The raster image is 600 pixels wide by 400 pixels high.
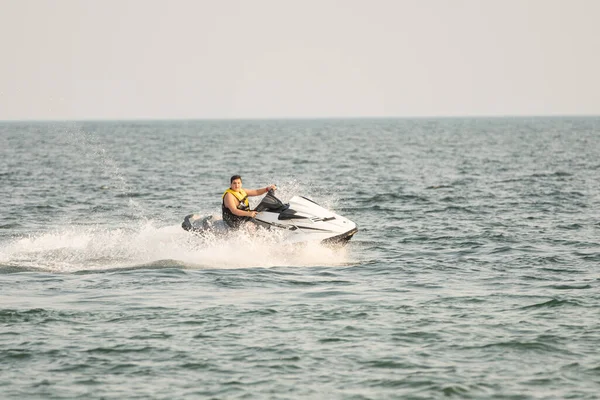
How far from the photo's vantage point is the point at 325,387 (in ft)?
32.4

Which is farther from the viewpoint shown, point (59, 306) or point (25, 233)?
point (25, 233)

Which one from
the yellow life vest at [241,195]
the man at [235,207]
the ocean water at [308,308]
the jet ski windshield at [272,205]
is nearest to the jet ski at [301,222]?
the jet ski windshield at [272,205]

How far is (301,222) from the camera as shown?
17078 millimetres

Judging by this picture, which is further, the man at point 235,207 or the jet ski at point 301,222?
the man at point 235,207

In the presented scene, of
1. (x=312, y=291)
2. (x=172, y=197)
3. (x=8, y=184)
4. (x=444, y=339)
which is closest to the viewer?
(x=444, y=339)

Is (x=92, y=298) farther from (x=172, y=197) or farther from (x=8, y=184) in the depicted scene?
(x=8, y=184)

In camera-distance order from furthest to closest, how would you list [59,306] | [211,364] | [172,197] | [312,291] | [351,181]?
[351,181] → [172,197] → [312,291] → [59,306] → [211,364]

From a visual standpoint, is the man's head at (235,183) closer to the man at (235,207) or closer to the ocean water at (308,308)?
the man at (235,207)

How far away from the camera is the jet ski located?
17062mm

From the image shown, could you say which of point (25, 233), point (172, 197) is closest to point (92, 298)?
point (25, 233)

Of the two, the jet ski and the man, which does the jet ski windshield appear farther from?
the man

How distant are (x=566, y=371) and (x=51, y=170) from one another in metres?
38.5

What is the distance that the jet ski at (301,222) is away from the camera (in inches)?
672

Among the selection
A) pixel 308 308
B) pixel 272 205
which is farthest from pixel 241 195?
pixel 308 308
